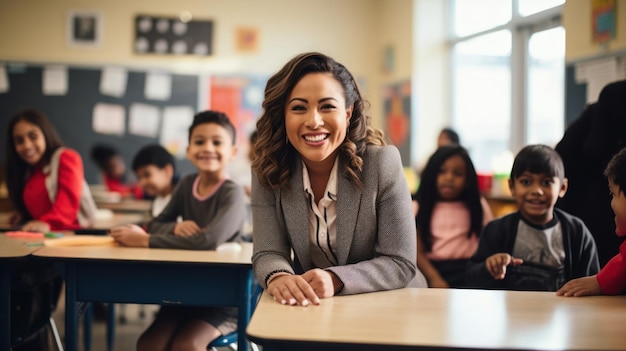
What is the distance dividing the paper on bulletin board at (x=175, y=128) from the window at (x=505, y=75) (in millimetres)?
2770

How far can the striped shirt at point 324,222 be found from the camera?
1799 mm

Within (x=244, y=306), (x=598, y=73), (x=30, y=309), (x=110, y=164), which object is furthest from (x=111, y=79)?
(x=244, y=306)

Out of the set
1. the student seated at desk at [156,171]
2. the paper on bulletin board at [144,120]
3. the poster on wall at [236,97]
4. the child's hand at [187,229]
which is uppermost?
the poster on wall at [236,97]

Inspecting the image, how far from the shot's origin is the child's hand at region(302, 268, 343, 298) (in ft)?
5.03

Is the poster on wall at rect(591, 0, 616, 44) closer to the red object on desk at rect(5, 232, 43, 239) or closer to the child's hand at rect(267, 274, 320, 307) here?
the child's hand at rect(267, 274, 320, 307)

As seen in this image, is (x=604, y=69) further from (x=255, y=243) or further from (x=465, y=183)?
(x=255, y=243)

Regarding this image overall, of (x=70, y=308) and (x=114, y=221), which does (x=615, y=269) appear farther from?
(x=114, y=221)

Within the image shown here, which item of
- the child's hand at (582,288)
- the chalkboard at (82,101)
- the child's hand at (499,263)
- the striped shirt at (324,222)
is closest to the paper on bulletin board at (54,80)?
the chalkboard at (82,101)

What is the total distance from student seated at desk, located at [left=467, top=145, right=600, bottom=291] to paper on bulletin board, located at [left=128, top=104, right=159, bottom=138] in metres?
5.25

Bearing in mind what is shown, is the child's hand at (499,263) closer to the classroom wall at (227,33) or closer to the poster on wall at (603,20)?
the poster on wall at (603,20)

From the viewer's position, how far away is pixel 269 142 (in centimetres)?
185

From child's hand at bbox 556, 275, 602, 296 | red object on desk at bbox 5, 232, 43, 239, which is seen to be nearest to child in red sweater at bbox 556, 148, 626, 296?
child's hand at bbox 556, 275, 602, 296

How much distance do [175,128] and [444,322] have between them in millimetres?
5936

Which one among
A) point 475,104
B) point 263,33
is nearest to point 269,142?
point 475,104
